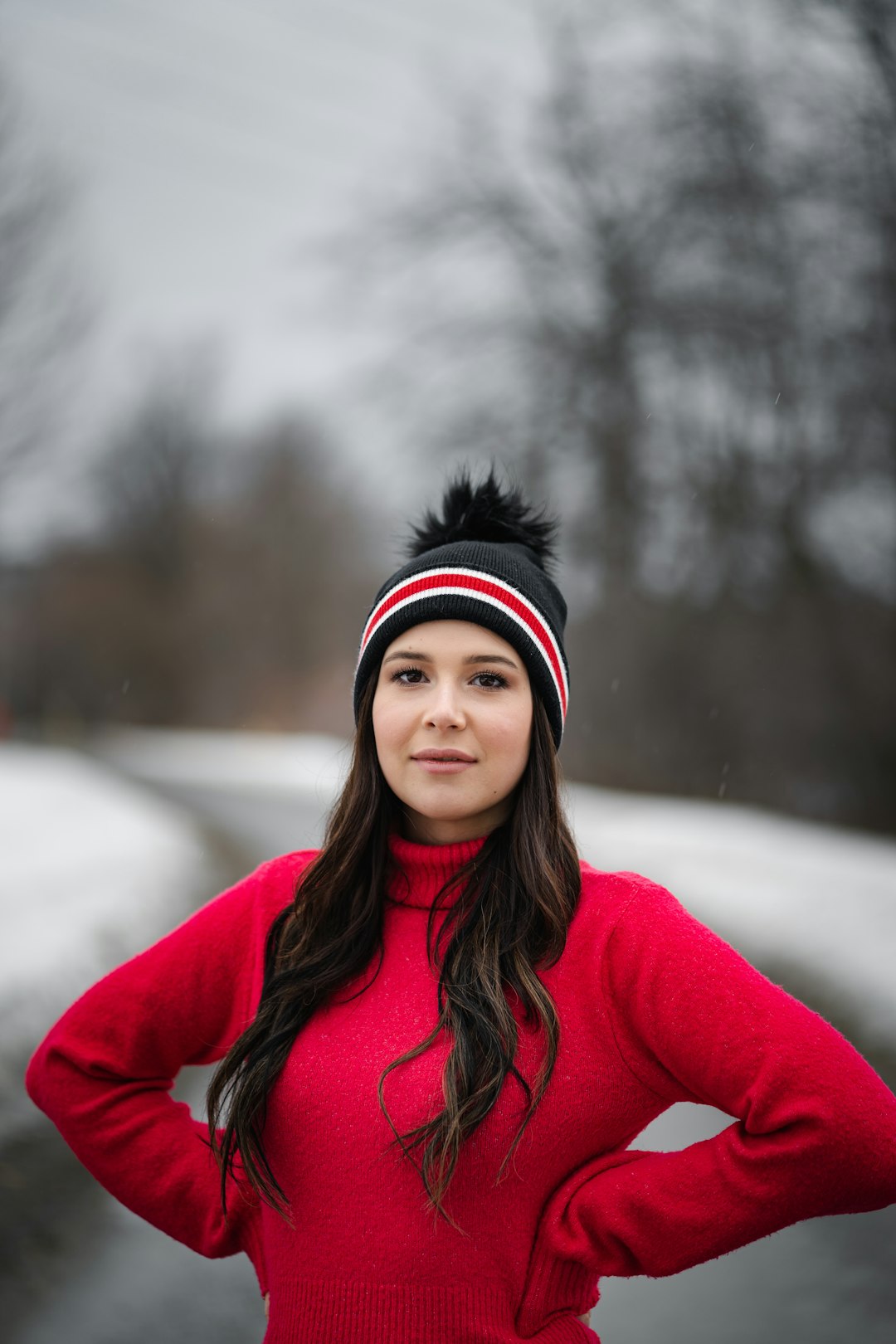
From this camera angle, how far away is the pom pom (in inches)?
83.0

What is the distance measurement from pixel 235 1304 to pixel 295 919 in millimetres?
1819

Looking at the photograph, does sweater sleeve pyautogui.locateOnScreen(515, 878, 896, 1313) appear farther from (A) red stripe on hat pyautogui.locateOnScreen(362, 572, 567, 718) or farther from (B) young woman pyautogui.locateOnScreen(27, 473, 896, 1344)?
(A) red stripe on hat pyautogui.locateOnScreen(362, 572, 567, 718)

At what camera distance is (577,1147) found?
1.68m

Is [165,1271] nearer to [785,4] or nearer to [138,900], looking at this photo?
[138,900]

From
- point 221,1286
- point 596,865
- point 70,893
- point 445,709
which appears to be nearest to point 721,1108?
point 445,709

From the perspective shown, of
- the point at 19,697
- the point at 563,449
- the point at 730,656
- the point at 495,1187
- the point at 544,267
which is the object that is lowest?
the point at 19,697

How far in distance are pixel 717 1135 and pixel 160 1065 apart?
95 centimetres

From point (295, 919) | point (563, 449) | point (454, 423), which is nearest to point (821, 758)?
point (563, 449)

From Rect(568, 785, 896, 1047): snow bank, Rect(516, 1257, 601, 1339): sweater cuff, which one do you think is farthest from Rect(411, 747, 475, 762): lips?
Rect(568, 785, 896, 1047): snow bank

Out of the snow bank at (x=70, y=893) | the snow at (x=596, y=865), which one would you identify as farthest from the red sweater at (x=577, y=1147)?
the snow bank at (x=70, y=893)

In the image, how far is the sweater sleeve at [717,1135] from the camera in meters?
1.50

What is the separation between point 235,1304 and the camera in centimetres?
313

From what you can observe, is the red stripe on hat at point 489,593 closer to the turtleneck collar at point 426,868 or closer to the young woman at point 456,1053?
the young woman at point 456,1053

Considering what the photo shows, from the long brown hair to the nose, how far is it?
17 centimetres
